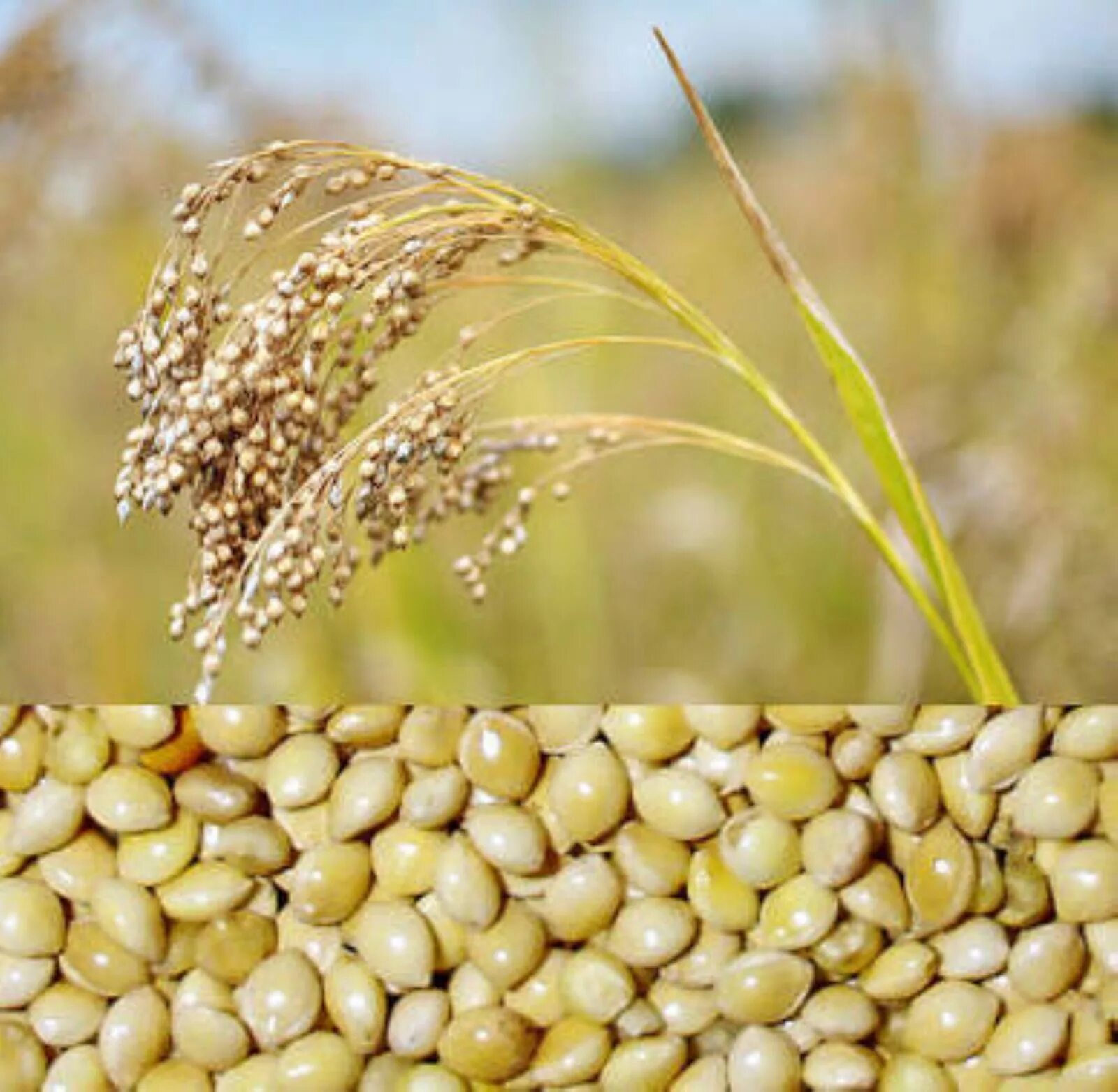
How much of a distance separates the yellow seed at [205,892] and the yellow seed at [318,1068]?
7 cm

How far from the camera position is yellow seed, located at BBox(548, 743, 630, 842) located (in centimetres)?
74

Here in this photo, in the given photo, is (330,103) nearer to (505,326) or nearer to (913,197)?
(505,326)

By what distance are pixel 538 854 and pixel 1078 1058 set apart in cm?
23

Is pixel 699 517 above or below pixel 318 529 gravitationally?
below

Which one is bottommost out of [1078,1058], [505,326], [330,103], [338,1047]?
[1078,1058]

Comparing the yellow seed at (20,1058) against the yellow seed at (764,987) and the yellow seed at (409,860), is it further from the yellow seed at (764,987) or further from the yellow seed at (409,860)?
the yellow seed at (764,987)

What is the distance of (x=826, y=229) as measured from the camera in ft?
3.11

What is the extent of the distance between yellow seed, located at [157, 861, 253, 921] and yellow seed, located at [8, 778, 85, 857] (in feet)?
0.15

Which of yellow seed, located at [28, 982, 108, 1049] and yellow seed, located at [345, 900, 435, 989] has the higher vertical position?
yellow seed, located at [28, 982, 108, 1049]

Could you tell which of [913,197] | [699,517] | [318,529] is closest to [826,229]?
[913,197]

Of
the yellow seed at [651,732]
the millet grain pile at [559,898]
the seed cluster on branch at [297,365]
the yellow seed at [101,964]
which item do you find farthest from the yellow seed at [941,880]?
the yellow seed at [101,964]

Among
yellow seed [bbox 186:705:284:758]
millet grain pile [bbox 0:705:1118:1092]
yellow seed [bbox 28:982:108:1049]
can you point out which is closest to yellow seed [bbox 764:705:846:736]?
millet grain pile [bbox 0:705:1118:1092]

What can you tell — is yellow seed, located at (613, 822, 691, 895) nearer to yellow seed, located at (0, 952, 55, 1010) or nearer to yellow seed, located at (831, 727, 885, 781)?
yellow seed, located at (831, 727, 885, 781)

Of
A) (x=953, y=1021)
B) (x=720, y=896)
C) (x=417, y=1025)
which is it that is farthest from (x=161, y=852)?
(x=953, y=1021)
